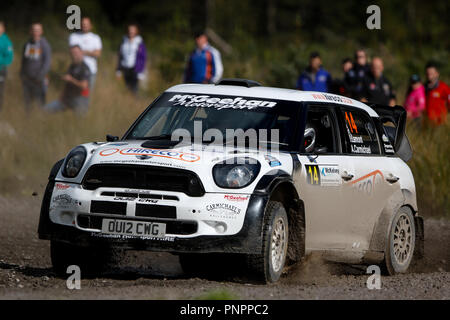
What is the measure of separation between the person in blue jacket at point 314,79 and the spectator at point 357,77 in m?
0.37

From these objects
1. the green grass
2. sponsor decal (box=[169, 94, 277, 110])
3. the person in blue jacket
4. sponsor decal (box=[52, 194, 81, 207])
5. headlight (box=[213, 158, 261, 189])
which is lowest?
the green grass

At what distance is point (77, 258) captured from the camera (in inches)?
335

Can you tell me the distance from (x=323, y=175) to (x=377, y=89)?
8.25 meters

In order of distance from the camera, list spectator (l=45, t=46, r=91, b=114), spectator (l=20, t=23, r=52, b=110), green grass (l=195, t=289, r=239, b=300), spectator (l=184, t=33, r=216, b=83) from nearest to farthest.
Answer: green grass (l=195, t=289, r=239, b=300)
spectator (l=184, t=33, r=216, b=83)
spectator (l=45, t=46, r=91, b=114)
spectator (l=20, t=23, r=52, b=110)

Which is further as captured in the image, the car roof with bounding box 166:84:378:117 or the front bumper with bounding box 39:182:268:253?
the car roof with bounding box 166:84:378:117

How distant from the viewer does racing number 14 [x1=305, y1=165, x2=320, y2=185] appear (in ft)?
28.2

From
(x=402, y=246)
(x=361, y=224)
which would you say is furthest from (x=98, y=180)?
(x=402, y=246)

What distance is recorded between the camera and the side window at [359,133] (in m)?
9.54

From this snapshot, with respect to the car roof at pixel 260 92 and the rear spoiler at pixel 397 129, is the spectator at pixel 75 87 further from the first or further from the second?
the car roof at pixel 260 92

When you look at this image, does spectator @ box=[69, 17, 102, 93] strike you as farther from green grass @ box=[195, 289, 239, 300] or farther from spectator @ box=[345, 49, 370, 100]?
green grass @ box=[195, 289, 239, 300]

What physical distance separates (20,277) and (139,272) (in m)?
1.34

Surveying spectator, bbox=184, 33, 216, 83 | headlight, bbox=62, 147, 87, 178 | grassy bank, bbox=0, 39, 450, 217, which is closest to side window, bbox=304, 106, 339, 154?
headlight, bbox=62, 147, 87, 178

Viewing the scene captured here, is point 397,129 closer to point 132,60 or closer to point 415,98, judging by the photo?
point 415,98

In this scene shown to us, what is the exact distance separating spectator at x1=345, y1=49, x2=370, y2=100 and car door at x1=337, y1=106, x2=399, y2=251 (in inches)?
274
